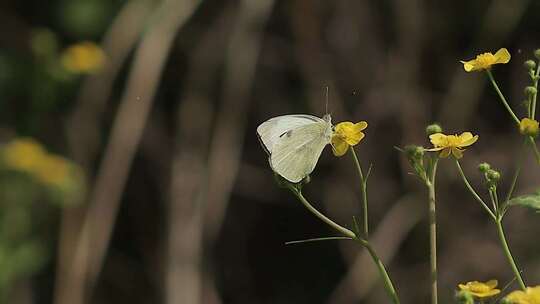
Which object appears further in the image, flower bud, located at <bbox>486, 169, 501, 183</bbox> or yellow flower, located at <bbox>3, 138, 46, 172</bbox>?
yellow flower, located at <bbox>3, 138, 46, 172</bbox>

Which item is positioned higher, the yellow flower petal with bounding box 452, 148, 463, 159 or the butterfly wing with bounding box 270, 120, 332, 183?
the butterfly wing with bounding box 270, 120, 332, 183

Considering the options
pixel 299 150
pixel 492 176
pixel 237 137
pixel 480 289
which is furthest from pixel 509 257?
pixel 237 137

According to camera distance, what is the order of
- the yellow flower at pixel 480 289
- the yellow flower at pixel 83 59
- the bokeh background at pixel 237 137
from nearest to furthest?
the yellow flower at pixel 480 289 → the yellow flower at pixel 83 59 → the bokeh background at pixel 237 137

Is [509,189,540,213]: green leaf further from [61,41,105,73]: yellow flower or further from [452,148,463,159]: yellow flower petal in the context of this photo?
[61,41,105,73]: yellow flower

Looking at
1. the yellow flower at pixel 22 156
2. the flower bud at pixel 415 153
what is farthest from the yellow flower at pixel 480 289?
the yellow flower at pixel 22 156

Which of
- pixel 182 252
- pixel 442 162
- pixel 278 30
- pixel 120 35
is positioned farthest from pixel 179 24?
pixel 442 162

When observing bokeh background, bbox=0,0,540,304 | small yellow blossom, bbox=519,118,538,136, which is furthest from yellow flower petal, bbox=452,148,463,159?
bokeh background, bbox=0,0,540,304

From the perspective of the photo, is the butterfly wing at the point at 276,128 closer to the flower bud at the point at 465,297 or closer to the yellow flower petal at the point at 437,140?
the yellow flower petal at the point at 437,140
